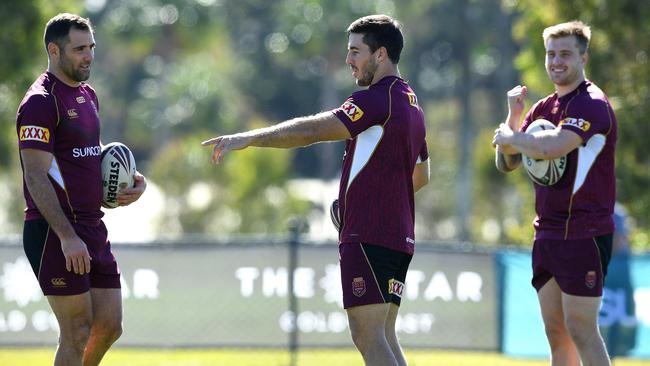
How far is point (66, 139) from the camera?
7.96 metres

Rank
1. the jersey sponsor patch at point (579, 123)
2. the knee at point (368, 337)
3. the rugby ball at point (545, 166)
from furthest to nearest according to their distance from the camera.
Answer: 1. the rugby ball at point (545, 166)
2. the jersey sponsor patch at point (579, 123)
3. the knee at point (368, 337)

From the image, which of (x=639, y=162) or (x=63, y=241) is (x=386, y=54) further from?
(x=639, y=162)

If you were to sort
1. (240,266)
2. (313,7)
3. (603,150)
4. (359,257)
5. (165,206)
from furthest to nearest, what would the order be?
(313,7) → (165,206) → (240,266) → (603,150) → (359,257)

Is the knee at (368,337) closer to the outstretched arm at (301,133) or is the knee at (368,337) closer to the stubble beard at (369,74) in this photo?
the outstretched arm at (301,133)

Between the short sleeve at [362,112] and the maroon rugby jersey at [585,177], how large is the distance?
124 cm

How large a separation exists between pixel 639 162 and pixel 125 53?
51827 millimetres

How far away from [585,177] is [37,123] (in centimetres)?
342

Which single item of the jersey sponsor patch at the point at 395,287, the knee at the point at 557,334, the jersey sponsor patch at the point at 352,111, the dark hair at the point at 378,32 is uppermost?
the dark hair at the point at 378,32

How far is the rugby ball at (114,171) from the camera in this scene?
27.1 feet

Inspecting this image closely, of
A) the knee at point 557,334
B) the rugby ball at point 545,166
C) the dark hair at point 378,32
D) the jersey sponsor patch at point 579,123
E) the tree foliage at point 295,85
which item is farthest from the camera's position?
the tree foliage at point 295,85

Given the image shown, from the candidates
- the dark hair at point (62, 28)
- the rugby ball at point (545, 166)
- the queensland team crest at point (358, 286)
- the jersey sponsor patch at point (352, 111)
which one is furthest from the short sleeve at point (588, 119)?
the dark hair at point (62, 28)

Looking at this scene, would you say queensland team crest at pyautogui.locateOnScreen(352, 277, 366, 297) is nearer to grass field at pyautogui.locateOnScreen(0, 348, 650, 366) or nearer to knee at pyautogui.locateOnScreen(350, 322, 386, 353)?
knee at pyautogui.locateOnScreen(350, 322, 386, 353)

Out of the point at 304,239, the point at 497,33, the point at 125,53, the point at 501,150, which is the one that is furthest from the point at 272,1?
the point at 501,150

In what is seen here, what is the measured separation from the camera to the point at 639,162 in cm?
1931
